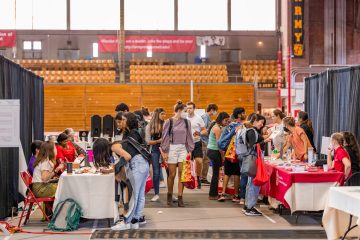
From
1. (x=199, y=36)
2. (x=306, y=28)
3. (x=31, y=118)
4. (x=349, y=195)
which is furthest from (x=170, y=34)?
(x=349, y=195)

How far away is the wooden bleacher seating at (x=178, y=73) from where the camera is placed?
27594 mm

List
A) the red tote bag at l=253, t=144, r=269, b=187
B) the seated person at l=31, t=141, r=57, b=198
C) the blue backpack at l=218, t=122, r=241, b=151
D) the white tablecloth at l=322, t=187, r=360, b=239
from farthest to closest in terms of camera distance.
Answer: the blue backpack at l=218, t=122, r=241, b=151 → the red tote bag at l=253, t=144, r=269, b=187 → the seated person at l=31, t=141, r=57, b=198 → the white tablecloth at l=322, t=187, r=360, b=239

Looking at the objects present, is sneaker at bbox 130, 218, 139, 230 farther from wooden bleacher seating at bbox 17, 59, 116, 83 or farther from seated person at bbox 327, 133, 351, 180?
wooden bleacher seating at bbox 17, 59, 116, 83

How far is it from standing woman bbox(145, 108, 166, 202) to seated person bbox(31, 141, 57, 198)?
230 cm

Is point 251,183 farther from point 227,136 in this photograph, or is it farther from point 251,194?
point 227,136

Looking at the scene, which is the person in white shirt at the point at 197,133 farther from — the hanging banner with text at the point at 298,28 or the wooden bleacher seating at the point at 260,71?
the hanging banner with text at the point at 298,28

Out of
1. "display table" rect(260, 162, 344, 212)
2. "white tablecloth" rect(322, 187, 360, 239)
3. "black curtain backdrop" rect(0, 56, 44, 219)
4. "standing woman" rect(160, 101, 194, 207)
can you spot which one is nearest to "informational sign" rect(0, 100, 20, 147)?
"black curtain backdrop" rect(0, 56, 44, 219)

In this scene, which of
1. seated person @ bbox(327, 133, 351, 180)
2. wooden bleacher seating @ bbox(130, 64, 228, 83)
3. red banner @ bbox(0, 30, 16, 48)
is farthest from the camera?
red banner @ bbox(0, 30, 16, 48)

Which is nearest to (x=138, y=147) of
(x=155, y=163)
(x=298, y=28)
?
(x=155, y=163)

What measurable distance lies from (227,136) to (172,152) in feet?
3.20

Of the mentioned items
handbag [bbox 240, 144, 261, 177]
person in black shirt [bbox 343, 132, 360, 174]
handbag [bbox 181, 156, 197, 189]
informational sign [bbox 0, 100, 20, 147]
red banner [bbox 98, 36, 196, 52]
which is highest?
red banner [bbox 98, 36, 196, 52]

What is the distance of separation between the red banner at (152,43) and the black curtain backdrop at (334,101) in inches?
594

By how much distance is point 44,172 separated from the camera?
8719mm

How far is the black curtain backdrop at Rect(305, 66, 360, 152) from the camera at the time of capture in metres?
10.3
